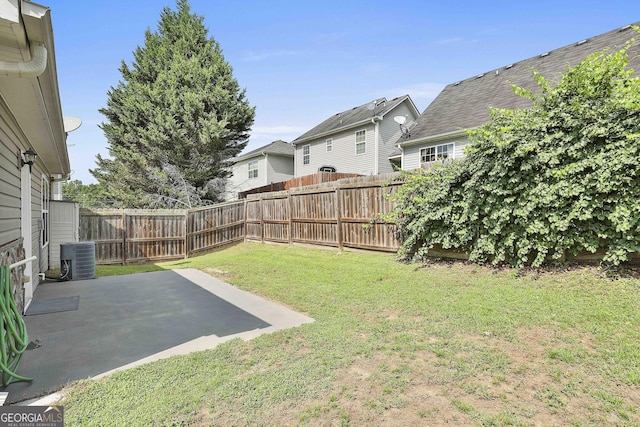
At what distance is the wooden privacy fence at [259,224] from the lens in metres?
8.03

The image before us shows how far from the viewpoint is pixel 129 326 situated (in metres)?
4.18

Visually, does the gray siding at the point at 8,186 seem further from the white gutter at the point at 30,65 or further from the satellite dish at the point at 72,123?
the satellite dish at the point at 72,123

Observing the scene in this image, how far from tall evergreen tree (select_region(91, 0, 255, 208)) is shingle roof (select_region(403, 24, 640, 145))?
9830 mm

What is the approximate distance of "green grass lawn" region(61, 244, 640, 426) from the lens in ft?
7.47

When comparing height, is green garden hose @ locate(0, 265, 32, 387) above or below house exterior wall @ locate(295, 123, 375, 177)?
below

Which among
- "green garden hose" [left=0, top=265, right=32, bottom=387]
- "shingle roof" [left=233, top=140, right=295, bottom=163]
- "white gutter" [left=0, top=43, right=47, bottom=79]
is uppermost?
"shingle roof" [left=233, top=140, right=295, bottom=163]

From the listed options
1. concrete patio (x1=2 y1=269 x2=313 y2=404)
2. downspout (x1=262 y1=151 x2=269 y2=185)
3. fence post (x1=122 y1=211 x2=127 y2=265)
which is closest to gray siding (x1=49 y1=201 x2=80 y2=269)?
fence post (x1=122 y1=211 x2=127 y2=265)

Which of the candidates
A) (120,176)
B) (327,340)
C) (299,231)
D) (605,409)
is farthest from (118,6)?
(120,176)

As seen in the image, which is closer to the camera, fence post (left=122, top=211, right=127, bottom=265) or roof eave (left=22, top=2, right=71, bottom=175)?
roof eave (left=22, top=2, right=71, bottom=175)

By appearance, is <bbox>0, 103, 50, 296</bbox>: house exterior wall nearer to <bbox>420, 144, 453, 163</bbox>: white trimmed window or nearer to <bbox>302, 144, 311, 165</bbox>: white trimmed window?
<bbox>420, 144, 453, 163</bbox>: white trimmed window

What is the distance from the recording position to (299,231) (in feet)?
34.7

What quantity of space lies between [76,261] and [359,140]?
1318 cm

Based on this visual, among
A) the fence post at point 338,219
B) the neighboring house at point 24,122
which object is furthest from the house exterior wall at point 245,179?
the neighboring house at point 24,122

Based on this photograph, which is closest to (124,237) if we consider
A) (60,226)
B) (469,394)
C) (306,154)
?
(60,226)
